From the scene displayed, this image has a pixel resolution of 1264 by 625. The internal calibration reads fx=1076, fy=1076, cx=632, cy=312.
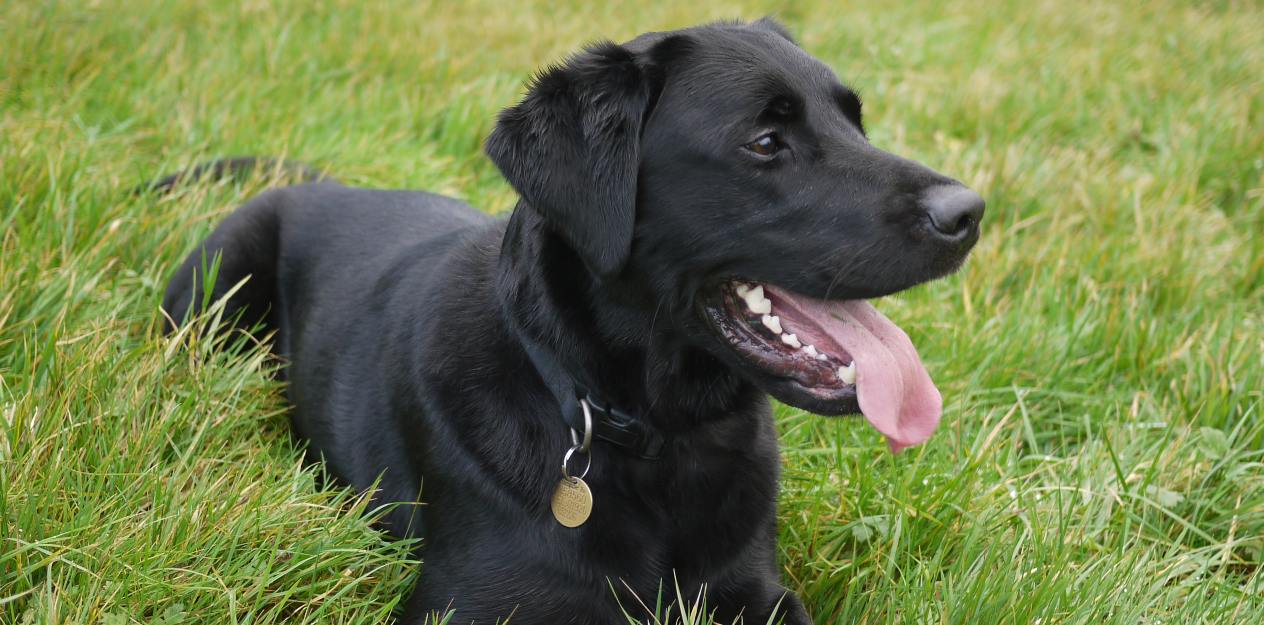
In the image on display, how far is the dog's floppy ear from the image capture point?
2033mm

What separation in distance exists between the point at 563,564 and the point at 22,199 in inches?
78.5

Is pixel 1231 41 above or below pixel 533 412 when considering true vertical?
below

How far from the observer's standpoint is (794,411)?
9.71 feet

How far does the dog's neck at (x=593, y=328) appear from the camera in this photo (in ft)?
6.98

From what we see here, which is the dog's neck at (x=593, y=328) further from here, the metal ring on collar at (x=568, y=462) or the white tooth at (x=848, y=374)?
the white tooth at (x=848, y=374)

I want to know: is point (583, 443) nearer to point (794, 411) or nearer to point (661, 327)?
point (661, 327)

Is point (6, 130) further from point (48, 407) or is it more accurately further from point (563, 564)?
point (563, 564)

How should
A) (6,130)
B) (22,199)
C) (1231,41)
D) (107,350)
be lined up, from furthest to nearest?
(1231,41) → (6,130) → (22,199) → (107,350)

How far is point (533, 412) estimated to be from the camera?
7.19 ft

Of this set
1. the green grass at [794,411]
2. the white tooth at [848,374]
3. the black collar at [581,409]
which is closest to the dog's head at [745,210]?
the white tooth at [848,374]

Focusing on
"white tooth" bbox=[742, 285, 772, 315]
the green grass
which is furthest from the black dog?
the green grass

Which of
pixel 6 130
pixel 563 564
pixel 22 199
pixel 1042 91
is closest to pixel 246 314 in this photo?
pixel 22 199

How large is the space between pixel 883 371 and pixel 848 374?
73 mm

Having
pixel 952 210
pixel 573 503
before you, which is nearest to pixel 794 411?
pixel 573 503
